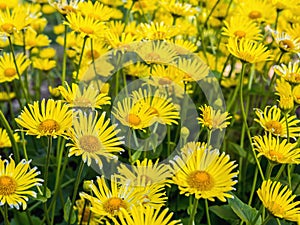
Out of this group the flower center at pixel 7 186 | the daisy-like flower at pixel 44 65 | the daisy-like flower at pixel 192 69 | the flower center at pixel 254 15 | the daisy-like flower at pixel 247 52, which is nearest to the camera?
the flower center at pixel 7 186

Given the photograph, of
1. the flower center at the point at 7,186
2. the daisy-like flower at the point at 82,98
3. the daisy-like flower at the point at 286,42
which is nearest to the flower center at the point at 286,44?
the daisy-like flower at the point at 286,42

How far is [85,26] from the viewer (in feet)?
4.22

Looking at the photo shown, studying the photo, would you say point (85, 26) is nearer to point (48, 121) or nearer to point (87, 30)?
point (87, 30)

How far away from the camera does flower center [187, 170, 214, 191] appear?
37.6 inches

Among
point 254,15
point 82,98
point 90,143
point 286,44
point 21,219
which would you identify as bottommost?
point 21,219

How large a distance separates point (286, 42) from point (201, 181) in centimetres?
54

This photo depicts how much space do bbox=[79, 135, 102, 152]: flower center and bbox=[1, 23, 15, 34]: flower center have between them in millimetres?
349

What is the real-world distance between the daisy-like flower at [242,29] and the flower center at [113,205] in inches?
23.2

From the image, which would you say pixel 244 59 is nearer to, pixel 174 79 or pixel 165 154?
pixel 174 79

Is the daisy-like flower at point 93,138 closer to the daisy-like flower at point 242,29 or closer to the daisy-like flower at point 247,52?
the daisy-like flower at point 247,52

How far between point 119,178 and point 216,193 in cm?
26

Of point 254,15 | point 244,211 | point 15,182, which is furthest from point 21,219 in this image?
point 254,15

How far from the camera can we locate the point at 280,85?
1.27 m

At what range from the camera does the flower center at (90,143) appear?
3.40 feet
